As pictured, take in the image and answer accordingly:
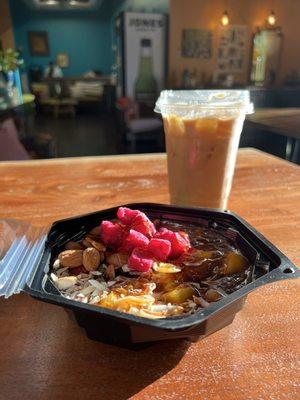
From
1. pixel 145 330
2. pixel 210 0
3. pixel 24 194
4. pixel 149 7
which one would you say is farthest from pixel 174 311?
pixel 149 7

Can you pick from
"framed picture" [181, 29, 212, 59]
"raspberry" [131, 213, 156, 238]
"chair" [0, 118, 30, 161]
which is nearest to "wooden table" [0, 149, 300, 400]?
"raspberry" [131, 213, 156, 238]

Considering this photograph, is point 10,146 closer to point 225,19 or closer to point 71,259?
point 71,259

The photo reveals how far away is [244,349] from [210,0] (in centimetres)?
522

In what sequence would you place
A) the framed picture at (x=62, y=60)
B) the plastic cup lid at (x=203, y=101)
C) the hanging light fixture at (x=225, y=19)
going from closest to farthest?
the plastic cup lid at (x=203, y=101), the hanging light fixture at (x=225, y=19), the framed picture at (x=62, y=60)

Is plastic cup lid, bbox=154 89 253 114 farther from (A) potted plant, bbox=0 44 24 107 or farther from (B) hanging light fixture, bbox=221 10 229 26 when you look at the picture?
(B) hanging light fixture, bbox=221 10 229 26

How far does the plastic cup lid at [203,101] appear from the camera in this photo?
66 centimetres

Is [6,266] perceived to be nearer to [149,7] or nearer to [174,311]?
[174,311]

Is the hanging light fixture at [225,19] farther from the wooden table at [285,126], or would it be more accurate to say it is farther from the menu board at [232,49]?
the wooden table at [285,126]

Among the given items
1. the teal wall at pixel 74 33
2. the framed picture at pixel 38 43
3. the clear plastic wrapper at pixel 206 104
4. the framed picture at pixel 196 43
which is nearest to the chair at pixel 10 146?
the clear plastic wrapper at pixel 206 104

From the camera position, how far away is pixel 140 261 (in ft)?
1.35

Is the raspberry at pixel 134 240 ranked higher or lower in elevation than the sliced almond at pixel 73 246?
higher

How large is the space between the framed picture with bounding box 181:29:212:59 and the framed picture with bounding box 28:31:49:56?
13.0ft

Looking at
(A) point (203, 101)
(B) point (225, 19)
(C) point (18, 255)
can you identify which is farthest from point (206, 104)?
(B) point (225, 19)

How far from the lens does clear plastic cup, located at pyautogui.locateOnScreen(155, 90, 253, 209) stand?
0.67 meters
